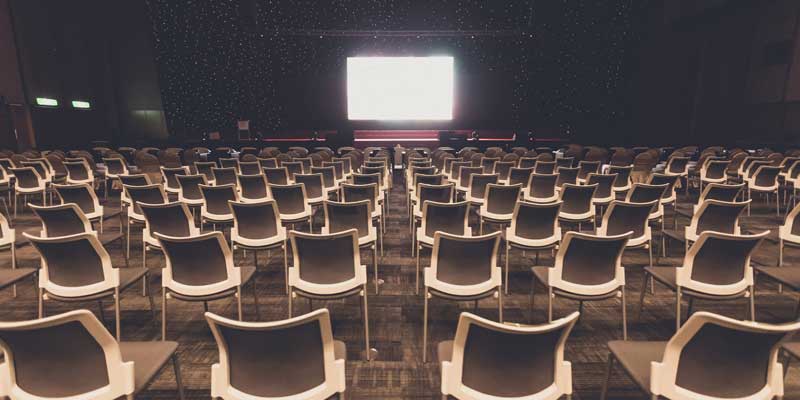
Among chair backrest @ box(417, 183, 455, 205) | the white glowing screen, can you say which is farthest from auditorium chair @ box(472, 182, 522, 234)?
the white glowing screen

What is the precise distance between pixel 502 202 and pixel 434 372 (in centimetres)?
237

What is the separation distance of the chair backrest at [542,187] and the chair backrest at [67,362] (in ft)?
15.5

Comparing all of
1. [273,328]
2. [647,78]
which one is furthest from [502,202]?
[647,78]

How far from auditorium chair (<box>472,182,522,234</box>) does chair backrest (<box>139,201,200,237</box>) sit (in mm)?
2996

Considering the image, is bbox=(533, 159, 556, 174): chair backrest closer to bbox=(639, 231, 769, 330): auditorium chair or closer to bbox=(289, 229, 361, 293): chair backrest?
bbox=(639, 231, 769, 330): auditorium chair

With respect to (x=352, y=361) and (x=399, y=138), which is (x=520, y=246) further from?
(x=399, y=138)

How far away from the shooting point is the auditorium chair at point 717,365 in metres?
1.61

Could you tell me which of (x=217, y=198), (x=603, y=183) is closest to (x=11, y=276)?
(x=217, y=198)

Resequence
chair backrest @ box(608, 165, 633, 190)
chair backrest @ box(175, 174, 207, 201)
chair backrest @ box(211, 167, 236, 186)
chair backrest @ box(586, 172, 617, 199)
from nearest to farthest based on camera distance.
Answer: chair backrest @ box(175, 174, 207, 201) → chair backrest @ box(586, 172, 617, 199) → chair backrest @ box(211, 167, 236, 186) → chair backrest @ box(608, 165, 633, 190)

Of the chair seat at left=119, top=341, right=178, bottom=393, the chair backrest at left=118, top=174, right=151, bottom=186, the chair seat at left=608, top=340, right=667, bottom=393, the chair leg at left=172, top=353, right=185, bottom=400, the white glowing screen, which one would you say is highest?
the white glowing screen

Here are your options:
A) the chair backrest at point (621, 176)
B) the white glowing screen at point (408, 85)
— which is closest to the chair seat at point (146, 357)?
the chair backrest at point (621, 176)

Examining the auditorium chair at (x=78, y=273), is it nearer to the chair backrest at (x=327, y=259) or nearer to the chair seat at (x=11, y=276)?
the chair seat at (x=11, y=276)

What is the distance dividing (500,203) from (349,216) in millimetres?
1773

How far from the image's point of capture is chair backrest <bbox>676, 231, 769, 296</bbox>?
2748 millimetres
